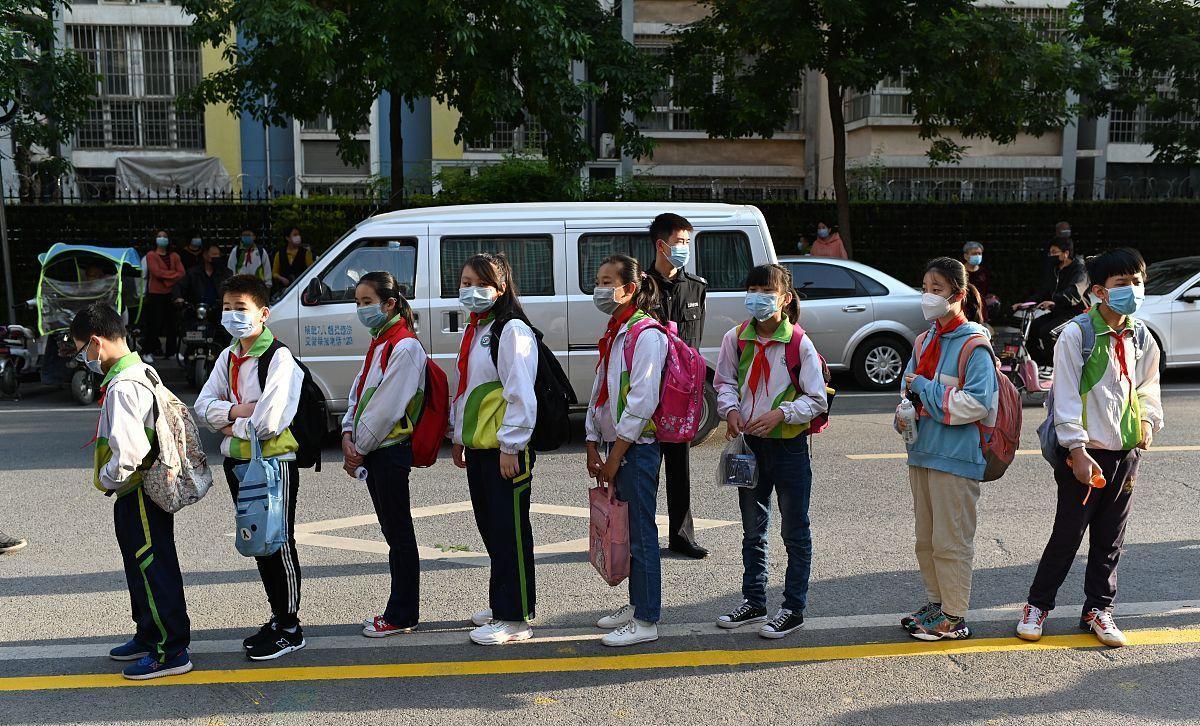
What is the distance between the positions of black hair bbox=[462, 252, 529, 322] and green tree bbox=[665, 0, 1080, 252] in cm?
1110

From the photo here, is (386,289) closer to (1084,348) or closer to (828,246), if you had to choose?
(1084,348)

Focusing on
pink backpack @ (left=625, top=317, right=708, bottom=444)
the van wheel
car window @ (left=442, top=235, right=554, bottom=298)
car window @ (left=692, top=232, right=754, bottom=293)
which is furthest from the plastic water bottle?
car window @ (left=442, top=235, right=554, bottom=298)

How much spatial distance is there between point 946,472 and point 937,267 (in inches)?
34.5

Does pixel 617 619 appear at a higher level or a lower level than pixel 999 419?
lower

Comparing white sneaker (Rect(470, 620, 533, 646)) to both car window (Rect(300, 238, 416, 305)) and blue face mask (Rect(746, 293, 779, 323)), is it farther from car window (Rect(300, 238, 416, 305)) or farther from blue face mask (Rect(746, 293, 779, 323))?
car window (Rect(300, 238, 416, 305))

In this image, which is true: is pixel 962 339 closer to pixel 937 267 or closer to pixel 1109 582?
pixel 937 267

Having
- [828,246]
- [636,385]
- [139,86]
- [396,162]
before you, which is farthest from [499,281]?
[139,86]

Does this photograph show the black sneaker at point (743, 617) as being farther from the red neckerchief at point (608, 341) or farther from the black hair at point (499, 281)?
the black hair at point (499, 281)

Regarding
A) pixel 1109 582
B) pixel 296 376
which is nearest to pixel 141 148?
pixel 296 376

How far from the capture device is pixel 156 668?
4523 mm

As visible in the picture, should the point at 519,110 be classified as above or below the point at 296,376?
above

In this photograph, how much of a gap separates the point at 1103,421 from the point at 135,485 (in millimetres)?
4032

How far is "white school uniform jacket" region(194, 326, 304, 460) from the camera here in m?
4.48

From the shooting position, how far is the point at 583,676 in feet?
14.9
